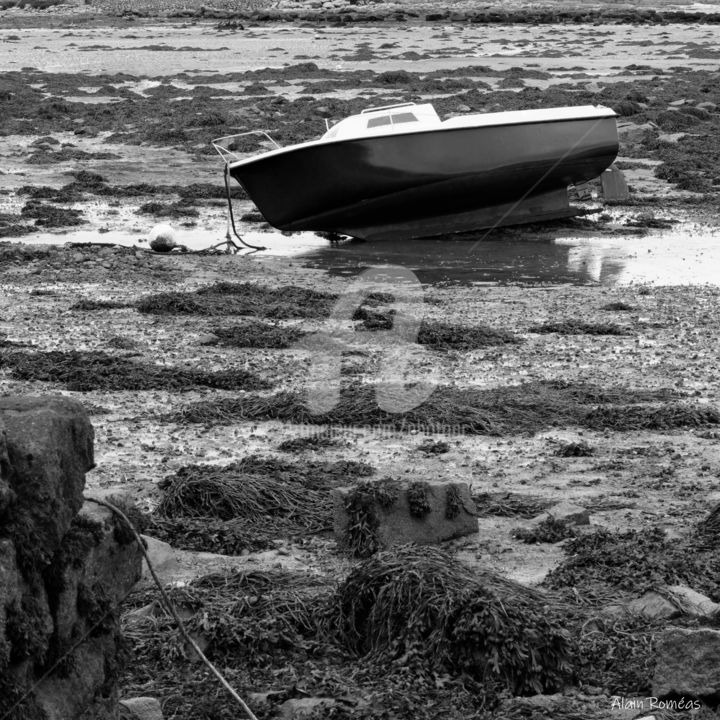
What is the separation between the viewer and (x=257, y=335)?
9836 millimetres

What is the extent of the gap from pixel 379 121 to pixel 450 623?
1051 cm

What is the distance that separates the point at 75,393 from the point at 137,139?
14.7 meters

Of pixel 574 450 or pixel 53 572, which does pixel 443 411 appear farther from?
pixel 53 572

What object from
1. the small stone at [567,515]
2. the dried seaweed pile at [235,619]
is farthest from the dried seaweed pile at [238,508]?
the small stone at [567,515]

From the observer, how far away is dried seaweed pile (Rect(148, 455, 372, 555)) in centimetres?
588

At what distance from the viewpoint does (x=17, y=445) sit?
3156 millimetres

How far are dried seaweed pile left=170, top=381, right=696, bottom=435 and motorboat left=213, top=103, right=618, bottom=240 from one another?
250 inches

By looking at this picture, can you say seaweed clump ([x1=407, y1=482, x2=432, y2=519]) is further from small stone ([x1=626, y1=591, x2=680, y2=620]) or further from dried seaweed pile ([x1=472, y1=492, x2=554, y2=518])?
small stone ([x1=626, y1=591, x2=680, y2=620])

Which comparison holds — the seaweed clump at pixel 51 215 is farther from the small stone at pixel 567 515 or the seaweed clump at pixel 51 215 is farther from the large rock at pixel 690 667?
the large rock at pixel 690 667

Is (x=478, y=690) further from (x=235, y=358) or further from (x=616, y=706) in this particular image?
(x=235, y=358)

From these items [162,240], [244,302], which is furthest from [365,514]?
[162,240]

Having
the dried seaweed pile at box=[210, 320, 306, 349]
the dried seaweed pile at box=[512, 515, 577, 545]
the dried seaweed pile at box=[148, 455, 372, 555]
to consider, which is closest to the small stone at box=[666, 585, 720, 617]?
the dried seaweed pile at box=[512, 515, 577, 545]

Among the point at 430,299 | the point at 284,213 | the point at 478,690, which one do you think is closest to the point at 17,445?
the point at 478,690

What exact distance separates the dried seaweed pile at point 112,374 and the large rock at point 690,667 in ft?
15.6
